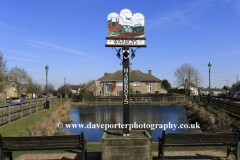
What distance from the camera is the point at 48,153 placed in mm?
8039

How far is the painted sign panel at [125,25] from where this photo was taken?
26.3 feet

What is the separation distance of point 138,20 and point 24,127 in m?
9.92

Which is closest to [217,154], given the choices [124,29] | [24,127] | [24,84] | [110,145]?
[110,145]

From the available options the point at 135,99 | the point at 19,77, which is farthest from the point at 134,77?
the point at 19,77

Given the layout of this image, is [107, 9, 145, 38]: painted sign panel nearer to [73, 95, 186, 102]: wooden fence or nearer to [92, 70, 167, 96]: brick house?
[73, 95, 186, 102]: wooden fence

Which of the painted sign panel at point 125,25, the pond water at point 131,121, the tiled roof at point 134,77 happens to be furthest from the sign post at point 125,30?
the tiled roof at point 134,77

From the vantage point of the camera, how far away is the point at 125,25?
317 inches

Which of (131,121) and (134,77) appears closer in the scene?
(131,121)

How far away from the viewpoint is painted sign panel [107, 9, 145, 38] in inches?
315

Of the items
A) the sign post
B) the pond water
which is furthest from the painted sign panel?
the pond water

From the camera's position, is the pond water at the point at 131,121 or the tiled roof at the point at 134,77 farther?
the tiled roof at the point at 134,77

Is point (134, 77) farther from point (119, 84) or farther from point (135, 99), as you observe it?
point (135, 99)

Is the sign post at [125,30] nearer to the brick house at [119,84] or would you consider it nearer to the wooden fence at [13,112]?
the wooden fence at [13,112]

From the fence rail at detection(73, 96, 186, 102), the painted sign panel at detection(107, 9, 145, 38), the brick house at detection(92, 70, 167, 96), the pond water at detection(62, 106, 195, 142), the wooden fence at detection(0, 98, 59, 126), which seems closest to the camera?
the painted sign panel at detection(107, 9, 145, 38)
